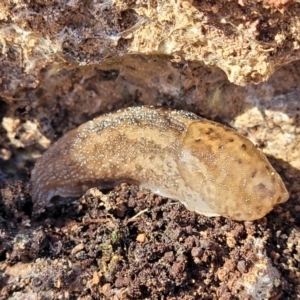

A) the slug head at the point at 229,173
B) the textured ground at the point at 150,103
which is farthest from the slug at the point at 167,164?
the textured ground at the point at 150,103

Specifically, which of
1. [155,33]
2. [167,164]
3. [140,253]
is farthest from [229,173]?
[155,33]

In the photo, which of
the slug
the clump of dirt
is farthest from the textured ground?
the slug

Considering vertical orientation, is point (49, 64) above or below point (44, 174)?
above

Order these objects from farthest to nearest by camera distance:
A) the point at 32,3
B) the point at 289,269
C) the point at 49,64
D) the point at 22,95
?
1. the point at 22,95
2. the point at 49,64
3. the point at 289,269
4. the point at 32,3

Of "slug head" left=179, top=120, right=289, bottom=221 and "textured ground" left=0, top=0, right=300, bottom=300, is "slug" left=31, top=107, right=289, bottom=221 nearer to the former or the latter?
"slug head" left=179, top=120, right=289, bottom=221

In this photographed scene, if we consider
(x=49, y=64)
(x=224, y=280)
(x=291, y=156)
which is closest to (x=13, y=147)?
(x=49, y=64)

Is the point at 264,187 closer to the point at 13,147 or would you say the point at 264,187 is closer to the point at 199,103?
the point at 199,103

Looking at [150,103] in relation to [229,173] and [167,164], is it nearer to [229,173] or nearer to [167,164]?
[167,164]

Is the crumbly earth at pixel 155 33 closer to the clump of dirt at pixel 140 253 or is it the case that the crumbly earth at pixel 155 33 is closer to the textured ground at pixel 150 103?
the textured ground at pixel 150 103

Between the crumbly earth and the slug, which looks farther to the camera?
the slug
